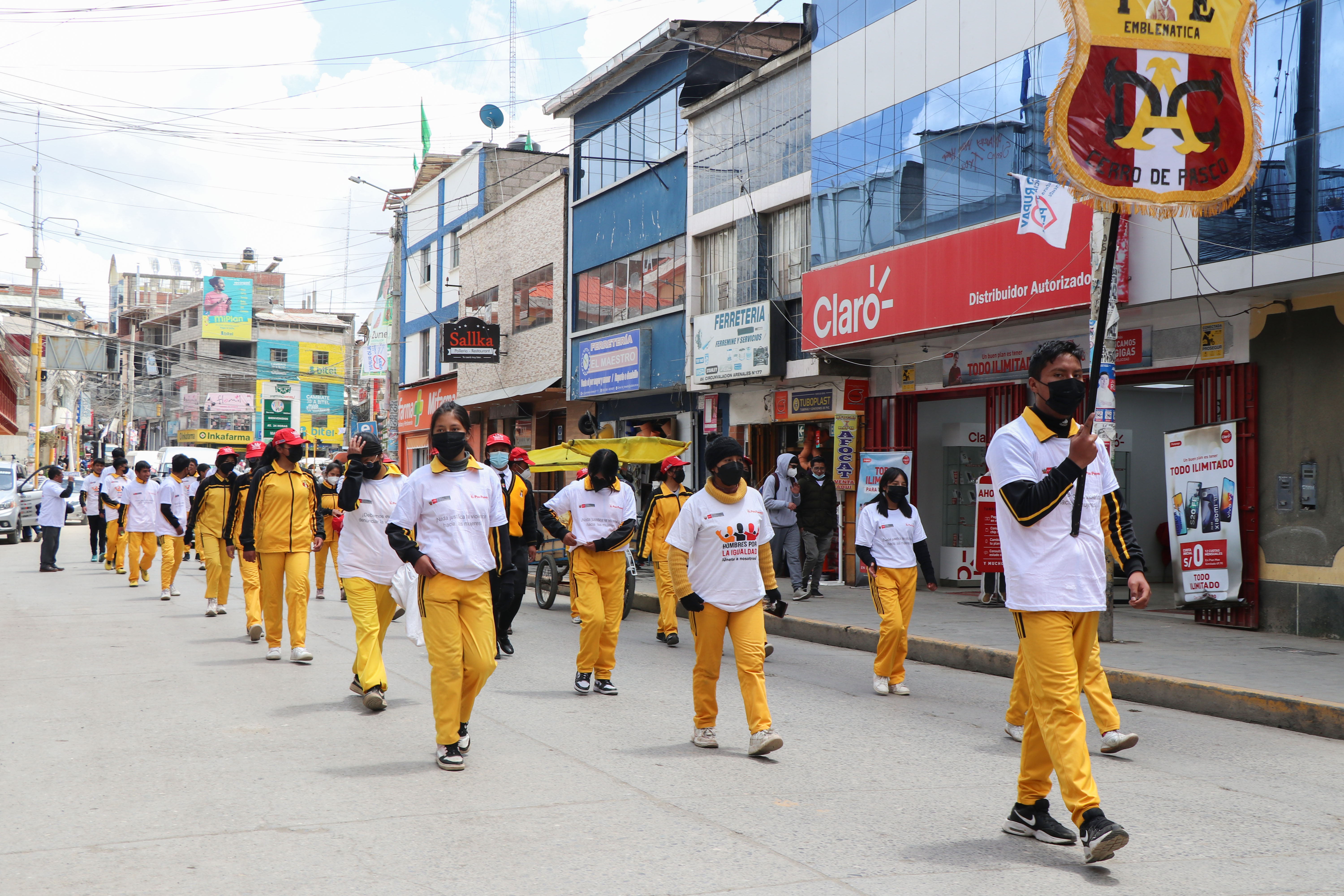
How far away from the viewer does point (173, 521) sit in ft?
53.5

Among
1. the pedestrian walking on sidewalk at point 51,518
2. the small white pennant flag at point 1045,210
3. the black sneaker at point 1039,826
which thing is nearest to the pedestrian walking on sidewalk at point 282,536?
the black sneaker at point 1039,826

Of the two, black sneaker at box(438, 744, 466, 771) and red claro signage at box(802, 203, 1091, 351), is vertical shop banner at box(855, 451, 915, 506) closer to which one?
red claro signage at box(802, 203, 1091, 351)

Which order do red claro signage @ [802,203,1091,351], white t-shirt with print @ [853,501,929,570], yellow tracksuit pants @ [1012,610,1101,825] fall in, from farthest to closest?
red claro signage @ [802,203,1091,351], white t-shirt with print @ [853,501,929,570], yellow tracksuit pants @ [1012,610,1101,825]

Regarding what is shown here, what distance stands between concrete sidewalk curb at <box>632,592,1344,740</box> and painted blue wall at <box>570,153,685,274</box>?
13342mm

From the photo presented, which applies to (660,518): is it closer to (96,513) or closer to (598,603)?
(598,603)

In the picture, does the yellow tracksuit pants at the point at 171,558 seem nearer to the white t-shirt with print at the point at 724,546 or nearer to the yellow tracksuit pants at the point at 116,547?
the yellow tracksuit pants at the point at 116,547

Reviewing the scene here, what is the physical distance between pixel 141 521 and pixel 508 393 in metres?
14.9

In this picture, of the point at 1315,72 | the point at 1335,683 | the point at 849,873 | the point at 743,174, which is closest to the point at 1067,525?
the point at 849,873

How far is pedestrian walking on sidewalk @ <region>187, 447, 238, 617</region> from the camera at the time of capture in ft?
46.5

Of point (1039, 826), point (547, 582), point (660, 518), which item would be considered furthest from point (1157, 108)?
point (547, 582)

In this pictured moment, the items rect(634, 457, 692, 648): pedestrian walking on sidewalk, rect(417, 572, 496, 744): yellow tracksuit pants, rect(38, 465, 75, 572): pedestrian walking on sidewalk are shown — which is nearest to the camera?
rect(417, 572, 496, 744): yellow tracksuit pants

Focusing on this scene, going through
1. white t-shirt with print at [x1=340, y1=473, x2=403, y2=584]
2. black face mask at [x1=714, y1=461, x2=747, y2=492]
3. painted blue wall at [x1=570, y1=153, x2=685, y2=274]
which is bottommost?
white t-shirt with print at [x1=340, y1=473, x2=403, y2=584]

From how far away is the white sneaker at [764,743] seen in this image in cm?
655

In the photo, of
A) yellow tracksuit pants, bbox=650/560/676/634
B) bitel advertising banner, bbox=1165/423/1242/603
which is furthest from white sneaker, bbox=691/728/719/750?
bitel advertising banner, bbox=1165/423/1242/603
